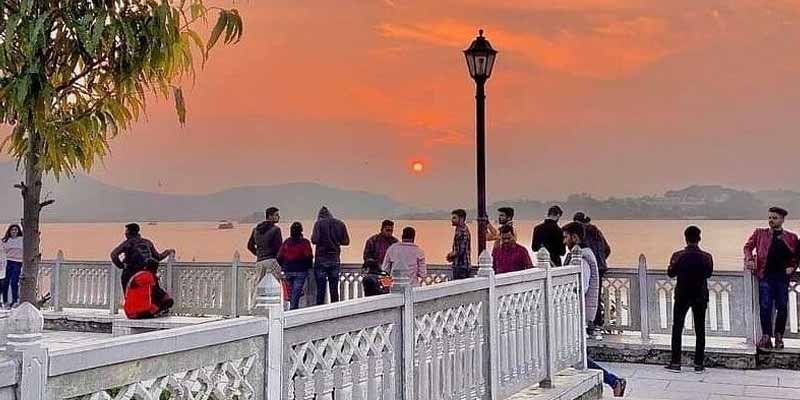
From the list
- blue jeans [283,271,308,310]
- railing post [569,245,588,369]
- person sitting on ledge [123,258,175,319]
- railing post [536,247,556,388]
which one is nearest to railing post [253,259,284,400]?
railing post [536,247,556,388]

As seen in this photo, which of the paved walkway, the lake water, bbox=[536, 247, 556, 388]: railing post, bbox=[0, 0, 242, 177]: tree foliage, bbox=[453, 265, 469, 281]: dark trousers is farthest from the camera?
the lake water

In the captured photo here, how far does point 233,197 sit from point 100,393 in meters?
16.1

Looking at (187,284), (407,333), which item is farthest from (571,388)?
(187,284)

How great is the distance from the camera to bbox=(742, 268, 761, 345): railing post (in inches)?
370

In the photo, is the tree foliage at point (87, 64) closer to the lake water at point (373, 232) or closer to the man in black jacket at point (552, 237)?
the man in black jacket at point (552, 237)

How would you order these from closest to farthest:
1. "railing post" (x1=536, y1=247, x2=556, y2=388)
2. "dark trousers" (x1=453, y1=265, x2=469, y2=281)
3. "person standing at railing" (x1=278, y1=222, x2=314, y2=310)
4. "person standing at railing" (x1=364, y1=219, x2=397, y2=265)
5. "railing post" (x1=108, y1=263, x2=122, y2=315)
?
1. "railing post" (x1=536, y1=247, x2=556, y2=388)
2. "dark trousers" (x1=453, y1=265, x2=469, y2=281)
3. "person standing at railing" (x1=364, y1=219, x2=397, y2=265)
4. "person standing at railing" (x1=278, y1=222, x2=314, y2=310)
5. "railing post" (x1=108, y1=263, x2=122, y2=315)

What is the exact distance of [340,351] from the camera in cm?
357

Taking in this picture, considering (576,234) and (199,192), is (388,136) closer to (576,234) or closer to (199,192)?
(199,192)

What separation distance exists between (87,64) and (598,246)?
8.46 m

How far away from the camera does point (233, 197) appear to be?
18.1 meters

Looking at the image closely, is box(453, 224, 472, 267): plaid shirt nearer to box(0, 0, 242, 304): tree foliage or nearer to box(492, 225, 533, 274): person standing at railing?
box(492, 225, 533, 274): person standing at railing

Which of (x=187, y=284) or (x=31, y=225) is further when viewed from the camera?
(x=187, y=284)

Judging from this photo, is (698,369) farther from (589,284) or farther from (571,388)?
(571,388)

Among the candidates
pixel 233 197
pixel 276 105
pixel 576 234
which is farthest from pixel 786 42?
pixel 233 197
